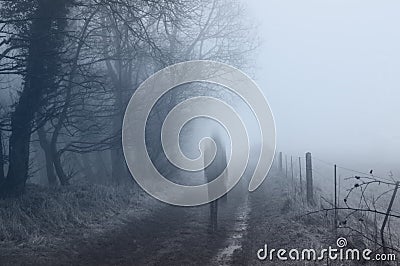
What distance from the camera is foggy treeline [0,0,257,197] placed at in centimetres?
1602

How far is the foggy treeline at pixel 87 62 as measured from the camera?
16.0 meters

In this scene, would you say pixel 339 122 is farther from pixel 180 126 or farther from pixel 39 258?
pixel 39 258

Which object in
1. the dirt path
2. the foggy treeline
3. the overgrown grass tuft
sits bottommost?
the dirt path

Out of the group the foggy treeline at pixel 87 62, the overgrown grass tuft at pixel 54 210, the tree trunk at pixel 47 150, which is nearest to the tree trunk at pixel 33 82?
the foggy treeline at pixel 87 62

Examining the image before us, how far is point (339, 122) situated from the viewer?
114562 mm

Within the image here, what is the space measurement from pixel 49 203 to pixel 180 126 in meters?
14.4

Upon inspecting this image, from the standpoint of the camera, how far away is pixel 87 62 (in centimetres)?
2261

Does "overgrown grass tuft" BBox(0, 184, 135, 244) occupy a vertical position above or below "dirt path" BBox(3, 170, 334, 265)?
above

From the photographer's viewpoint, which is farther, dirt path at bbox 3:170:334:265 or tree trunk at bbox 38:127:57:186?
tree trunk at bbox 38:127:57:186

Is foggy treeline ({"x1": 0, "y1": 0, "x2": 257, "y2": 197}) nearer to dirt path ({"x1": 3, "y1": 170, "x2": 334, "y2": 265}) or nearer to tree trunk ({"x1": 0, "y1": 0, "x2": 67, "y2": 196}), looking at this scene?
tree trunk ({"x1": 0, "y1": 0, "x2": 67, "y2": 196})

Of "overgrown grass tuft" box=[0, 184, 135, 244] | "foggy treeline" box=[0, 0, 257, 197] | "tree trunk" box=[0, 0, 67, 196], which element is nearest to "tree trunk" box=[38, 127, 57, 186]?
"foggy treeline" box=[0, 0, 257, 197]

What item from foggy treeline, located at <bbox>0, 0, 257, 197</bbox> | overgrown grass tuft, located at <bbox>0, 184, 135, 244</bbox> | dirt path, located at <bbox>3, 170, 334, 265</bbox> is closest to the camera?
dirt path, located at <bbox>3, 170, 334, 265</bbox>

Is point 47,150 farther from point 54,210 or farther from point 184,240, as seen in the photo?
point 184,240

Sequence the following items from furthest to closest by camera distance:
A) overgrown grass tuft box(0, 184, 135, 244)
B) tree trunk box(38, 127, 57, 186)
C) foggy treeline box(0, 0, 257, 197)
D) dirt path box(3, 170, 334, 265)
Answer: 1. tree trunk box(38, 127, 57, 186)
2. foggy treeline box(0, 0, 257, 197)
3. overgrown grass tuft box(0, 184, 135, 244)
4. dirt path box(3, 170, 334, 265)
